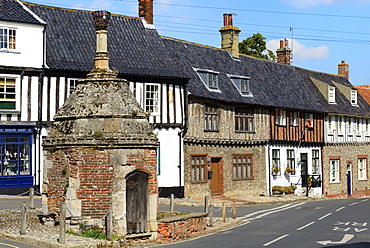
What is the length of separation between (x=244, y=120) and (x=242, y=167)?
3.05m

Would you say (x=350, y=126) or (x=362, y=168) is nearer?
(x=350, y=126)

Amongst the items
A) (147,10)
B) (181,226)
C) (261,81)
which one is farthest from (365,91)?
(181,226)

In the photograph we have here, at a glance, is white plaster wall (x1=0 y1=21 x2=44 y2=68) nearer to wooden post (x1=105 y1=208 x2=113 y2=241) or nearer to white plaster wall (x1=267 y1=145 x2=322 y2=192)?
wooden post (x1=105 y1=208 x2=113 y2=241)

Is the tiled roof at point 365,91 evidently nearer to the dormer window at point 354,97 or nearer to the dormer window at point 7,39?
the dormer window at point 354,97

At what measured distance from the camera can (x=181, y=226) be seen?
18219mm

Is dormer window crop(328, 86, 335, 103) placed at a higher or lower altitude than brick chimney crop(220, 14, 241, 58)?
lower

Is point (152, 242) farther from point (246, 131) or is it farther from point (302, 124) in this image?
point (302, 124)

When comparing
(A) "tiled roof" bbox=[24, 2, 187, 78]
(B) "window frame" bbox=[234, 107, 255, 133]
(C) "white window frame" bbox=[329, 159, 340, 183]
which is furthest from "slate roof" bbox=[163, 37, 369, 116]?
(C) "white window frame" bbox=[329, 159, 340, 183]

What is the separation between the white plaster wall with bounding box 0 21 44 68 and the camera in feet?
88.7

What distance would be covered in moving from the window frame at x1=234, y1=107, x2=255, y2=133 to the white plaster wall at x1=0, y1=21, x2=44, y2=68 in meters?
13.9

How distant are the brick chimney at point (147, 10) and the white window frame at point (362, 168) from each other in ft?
81.8

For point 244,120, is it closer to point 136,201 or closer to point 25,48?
point 25,48

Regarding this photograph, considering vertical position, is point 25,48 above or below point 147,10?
below

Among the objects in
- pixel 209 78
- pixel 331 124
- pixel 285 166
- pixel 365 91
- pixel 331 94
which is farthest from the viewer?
pixel 365 91
